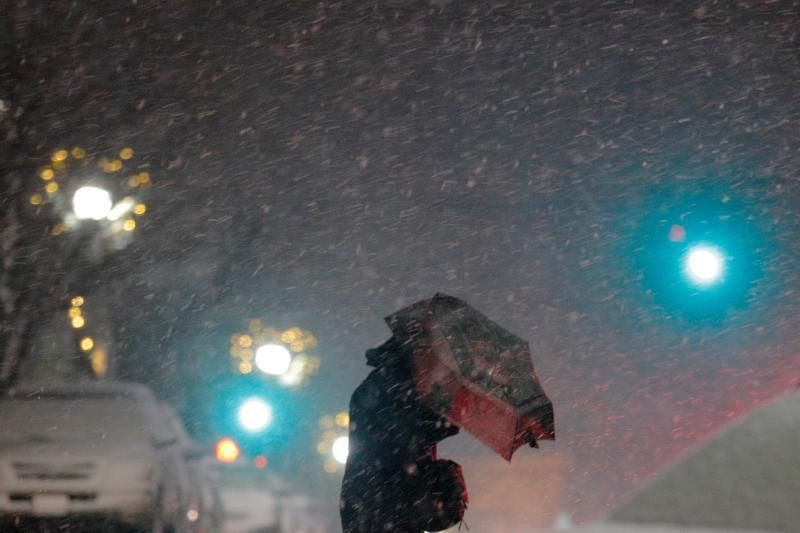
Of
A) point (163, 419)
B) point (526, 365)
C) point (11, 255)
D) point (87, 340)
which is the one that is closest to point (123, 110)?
point (11, 255)

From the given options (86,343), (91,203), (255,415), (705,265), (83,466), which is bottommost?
(83,466)

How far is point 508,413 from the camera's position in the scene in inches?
144

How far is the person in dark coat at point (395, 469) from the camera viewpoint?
11.2 ft

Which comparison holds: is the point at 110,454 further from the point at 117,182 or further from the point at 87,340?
the point at 87,340

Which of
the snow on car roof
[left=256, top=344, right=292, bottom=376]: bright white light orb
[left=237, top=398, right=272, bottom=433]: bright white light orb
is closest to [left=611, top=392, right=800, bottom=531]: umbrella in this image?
the snow on car roof

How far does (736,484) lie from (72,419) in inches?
356

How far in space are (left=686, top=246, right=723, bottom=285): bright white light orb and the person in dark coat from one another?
577cm

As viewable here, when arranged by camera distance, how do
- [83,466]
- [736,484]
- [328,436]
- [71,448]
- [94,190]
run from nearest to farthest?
[736,484] → [83,466] → [71,448] → [94,190] → [328,436]

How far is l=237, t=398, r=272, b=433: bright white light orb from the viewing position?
18.6 meters

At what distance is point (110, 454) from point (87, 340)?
11793 millimetres

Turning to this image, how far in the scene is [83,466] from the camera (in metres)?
9.57

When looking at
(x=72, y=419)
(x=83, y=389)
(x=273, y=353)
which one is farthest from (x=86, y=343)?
(x=72, y=419)

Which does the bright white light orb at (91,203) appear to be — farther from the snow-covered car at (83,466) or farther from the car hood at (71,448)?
the car hood at (71,448)

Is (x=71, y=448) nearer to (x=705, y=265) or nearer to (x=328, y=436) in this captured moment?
(x=705, y=265)
